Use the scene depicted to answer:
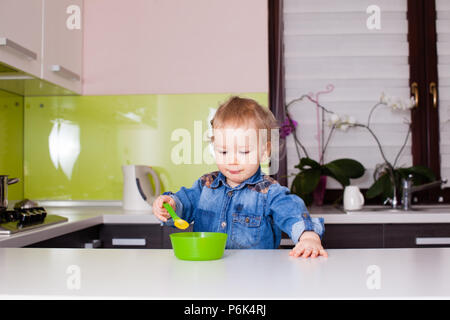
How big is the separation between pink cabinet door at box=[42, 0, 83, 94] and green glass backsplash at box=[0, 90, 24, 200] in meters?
0.33

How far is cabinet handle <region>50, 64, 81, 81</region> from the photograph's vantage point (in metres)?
2.04

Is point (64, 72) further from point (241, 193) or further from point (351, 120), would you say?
point (351, 120)

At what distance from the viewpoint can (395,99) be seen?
97.3 inches

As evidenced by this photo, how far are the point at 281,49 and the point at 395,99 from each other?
26.2 inches

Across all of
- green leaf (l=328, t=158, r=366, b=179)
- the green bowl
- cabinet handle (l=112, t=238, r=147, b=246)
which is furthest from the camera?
green leaf (l=328, t=158, r=366, b=179)

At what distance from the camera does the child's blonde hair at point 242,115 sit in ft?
4.15

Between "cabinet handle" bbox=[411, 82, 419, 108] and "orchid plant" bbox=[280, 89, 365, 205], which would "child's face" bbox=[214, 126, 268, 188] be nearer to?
"orchid plant" bbox=[280, 89, 365, 205]

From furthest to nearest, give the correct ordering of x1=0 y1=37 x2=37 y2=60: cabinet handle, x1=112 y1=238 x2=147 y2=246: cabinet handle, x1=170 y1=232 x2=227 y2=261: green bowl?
x1=112 y1=238 x2=147 y2=246: cabinet handle < x1=0 y1=37 x2=37 y2=60: cabinet handle < x1=170 y1=232 x2=227 y2=261: green bowl

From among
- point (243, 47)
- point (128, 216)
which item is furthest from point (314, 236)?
point (243, 47)

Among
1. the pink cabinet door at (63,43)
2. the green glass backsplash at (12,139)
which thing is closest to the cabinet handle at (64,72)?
the pink cabinet door at (63,43)

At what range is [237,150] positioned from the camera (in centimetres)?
121

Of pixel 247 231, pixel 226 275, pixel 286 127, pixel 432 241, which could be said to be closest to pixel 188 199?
pixel 247 231

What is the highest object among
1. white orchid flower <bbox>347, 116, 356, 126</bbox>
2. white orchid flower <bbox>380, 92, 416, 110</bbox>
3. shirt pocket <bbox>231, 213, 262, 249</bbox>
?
white orchid flower <bbox>380, 92, 416, 110</bbox>

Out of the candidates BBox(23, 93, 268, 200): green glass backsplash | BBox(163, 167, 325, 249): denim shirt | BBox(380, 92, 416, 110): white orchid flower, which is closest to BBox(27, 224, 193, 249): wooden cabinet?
BBox(23, 93, 268, 200): green glass backsplash
